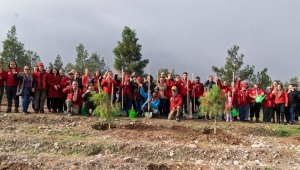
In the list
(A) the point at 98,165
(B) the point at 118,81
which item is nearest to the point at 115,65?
(B) the point at 118,81

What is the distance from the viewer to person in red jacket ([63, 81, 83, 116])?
12.5 m

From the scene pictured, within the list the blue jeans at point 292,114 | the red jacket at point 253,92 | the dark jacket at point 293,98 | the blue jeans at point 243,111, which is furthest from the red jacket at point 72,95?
the blue jeans at point 292,114

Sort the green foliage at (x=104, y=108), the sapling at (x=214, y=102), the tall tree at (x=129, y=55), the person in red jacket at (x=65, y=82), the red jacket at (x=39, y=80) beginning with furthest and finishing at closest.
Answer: the tall tree at (x=129, y=55) < the person in red jacket at (x=65, y=82) < the red jacket at (x=39, y=80) < the sapling at (x=214, y=102) < the green foliage at (x=104, y=108)

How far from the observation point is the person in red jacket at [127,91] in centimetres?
1366

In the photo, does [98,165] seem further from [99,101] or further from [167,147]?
[99,101]

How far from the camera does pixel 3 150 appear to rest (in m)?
8.13

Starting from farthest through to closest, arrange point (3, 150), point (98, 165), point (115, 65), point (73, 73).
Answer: point (115, 65)
point (73, 73)
point (3, 150)
point (98, 165)

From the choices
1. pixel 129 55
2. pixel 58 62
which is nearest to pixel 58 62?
pixel 58 62

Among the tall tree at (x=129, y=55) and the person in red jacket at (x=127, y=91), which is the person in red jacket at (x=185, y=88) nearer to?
the person in red jacket at (x=127, y=91)

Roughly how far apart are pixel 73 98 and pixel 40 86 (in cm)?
149

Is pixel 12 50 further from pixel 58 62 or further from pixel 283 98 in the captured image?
pixel 283 98

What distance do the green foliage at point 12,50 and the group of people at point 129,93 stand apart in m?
21.2

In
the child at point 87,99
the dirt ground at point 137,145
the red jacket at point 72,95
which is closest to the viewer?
the dirt ground at point 137,145

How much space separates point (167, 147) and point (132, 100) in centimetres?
580
